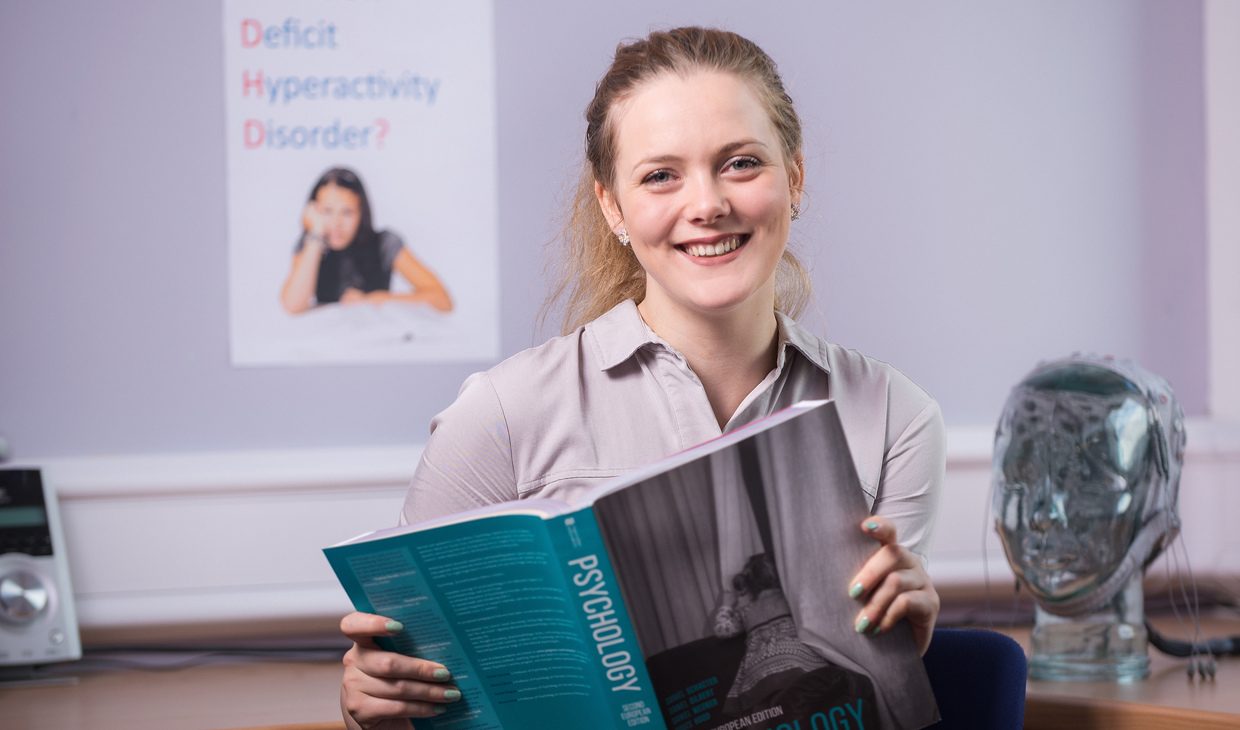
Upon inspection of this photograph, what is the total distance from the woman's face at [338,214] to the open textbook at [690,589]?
78 cm

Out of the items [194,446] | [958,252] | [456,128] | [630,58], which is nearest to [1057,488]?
[958,252]

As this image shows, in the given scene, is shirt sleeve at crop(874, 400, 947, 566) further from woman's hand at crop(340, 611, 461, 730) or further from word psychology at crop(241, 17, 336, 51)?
word psychology at crop(241, 17, 336, 51)

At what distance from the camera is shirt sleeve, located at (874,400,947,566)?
3.11ft

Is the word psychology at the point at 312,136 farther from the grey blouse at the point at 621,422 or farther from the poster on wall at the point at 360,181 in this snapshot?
the grey blouse at the point at 621,422

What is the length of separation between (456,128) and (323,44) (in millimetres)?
221

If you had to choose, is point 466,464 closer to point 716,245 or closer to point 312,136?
point 716,245

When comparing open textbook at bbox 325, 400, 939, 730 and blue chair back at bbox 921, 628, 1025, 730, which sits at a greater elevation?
open textbook at bbox 325, 400, 939, 730

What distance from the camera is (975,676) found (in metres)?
0.95

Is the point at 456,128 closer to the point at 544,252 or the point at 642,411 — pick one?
the point at 544,252

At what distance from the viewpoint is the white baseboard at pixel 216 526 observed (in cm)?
133

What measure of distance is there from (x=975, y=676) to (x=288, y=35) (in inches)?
47.9

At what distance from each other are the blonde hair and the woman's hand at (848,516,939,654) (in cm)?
43

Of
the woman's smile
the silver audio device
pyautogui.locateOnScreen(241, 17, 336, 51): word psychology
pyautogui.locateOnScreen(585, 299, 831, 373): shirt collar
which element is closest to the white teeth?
the woman's smile

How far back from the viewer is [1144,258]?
1567 mm
